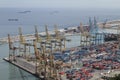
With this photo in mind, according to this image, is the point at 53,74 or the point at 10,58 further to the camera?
the point at 10,58

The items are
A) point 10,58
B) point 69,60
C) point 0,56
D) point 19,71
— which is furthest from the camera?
point 0,56

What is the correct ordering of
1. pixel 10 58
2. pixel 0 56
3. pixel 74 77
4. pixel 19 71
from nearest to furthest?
pixel 74 77 < pixel 19 71 < pixel 10 58 < pixel 0 56

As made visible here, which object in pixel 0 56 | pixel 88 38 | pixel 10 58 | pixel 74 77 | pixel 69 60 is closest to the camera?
pixel 74 77

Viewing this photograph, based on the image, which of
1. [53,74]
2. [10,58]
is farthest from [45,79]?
[10,58]

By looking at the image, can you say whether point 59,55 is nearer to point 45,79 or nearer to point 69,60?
point 69,60

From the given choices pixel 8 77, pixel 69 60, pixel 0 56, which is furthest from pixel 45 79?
pixel 0 56

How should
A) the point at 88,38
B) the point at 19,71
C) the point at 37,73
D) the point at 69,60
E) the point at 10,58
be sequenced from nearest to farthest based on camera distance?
the point at 37,73, the point at 19,71, the point at 69,60, the point at 10,58, the point at 88,38

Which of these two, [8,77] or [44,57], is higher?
[44,57]

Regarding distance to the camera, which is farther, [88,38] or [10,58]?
[88,38]

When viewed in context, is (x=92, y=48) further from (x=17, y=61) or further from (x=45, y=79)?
(x=45, y=79)
